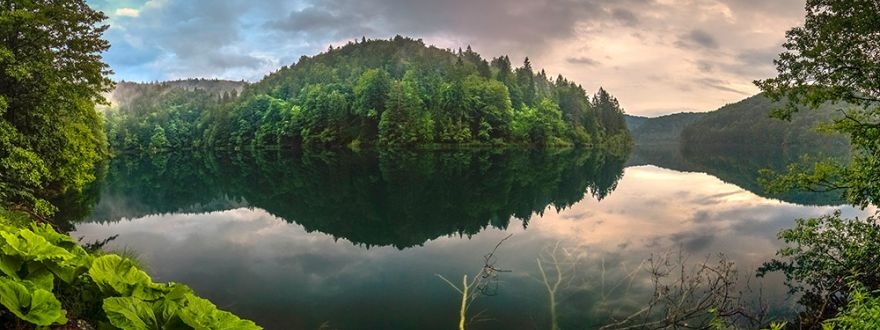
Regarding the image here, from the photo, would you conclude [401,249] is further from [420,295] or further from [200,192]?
[200,192]

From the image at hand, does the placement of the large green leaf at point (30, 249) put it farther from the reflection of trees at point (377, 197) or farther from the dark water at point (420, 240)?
the reflection of trees at point (377, 197)

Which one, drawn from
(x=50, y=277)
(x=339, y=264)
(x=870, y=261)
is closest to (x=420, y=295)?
(x=339, y=264)

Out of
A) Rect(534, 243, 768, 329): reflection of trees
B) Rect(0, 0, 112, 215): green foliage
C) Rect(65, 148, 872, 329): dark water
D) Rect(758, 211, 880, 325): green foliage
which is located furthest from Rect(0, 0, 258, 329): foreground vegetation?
Rect(758, 211, 880, 325): green foliage

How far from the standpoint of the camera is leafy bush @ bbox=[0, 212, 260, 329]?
4832 millimetres

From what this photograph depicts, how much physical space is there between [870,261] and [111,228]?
31.0 metres

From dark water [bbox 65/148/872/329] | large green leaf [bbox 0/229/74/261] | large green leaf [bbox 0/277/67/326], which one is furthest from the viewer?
dark water [bbox 65/148/872/329]

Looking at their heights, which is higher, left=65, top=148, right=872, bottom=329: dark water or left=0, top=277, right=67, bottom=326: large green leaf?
left=0, top=277, right=67, bottom=326: large green leaf

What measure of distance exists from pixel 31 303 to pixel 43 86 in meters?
23.7

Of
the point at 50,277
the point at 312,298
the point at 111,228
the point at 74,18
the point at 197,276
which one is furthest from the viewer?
the point at 111,228

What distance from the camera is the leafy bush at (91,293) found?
4832mm

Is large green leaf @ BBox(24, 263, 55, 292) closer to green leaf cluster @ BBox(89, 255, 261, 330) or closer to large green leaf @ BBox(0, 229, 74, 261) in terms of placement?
large green leaf @ BBox(0, 229, 74, 261)

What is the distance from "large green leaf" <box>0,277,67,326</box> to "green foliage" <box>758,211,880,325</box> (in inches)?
584

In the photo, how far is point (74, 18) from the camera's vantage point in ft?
77.6

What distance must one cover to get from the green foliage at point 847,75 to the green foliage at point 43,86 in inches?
1147
